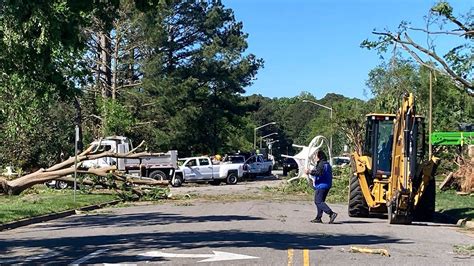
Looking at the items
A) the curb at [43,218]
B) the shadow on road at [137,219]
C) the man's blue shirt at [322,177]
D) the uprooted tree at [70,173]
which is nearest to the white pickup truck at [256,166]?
the uprooted tree at [70,173]

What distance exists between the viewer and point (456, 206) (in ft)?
80.3

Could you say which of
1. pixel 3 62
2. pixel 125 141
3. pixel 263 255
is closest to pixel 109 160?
pixel 125 141

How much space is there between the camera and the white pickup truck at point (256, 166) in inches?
2210

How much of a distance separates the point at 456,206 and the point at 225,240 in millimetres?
13108

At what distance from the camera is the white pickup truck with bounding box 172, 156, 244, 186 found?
4571 centimetres

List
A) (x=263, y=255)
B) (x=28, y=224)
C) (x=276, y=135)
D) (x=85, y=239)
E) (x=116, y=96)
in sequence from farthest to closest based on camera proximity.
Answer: (x=276, y=135)
(x=116, y=96)
(x=28, y=224)
(x=85, y=239)
(x=263, y=255)

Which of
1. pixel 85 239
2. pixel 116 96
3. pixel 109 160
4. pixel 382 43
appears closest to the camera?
pixel 85 239

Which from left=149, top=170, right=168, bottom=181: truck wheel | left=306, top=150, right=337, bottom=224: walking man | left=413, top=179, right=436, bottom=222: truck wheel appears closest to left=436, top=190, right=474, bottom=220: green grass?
left=413, top=179, right=436, bottom=222: truck wheel

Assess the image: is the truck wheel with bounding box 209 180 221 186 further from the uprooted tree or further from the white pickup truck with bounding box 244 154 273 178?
the uprooted tree

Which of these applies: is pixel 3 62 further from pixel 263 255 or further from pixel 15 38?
pixel 263 255

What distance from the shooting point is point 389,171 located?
20047 mm

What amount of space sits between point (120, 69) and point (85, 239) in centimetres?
4549

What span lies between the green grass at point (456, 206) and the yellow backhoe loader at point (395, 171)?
68.8 inches

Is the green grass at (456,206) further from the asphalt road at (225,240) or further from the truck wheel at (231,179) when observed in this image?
the truck wheel at (231,179)
